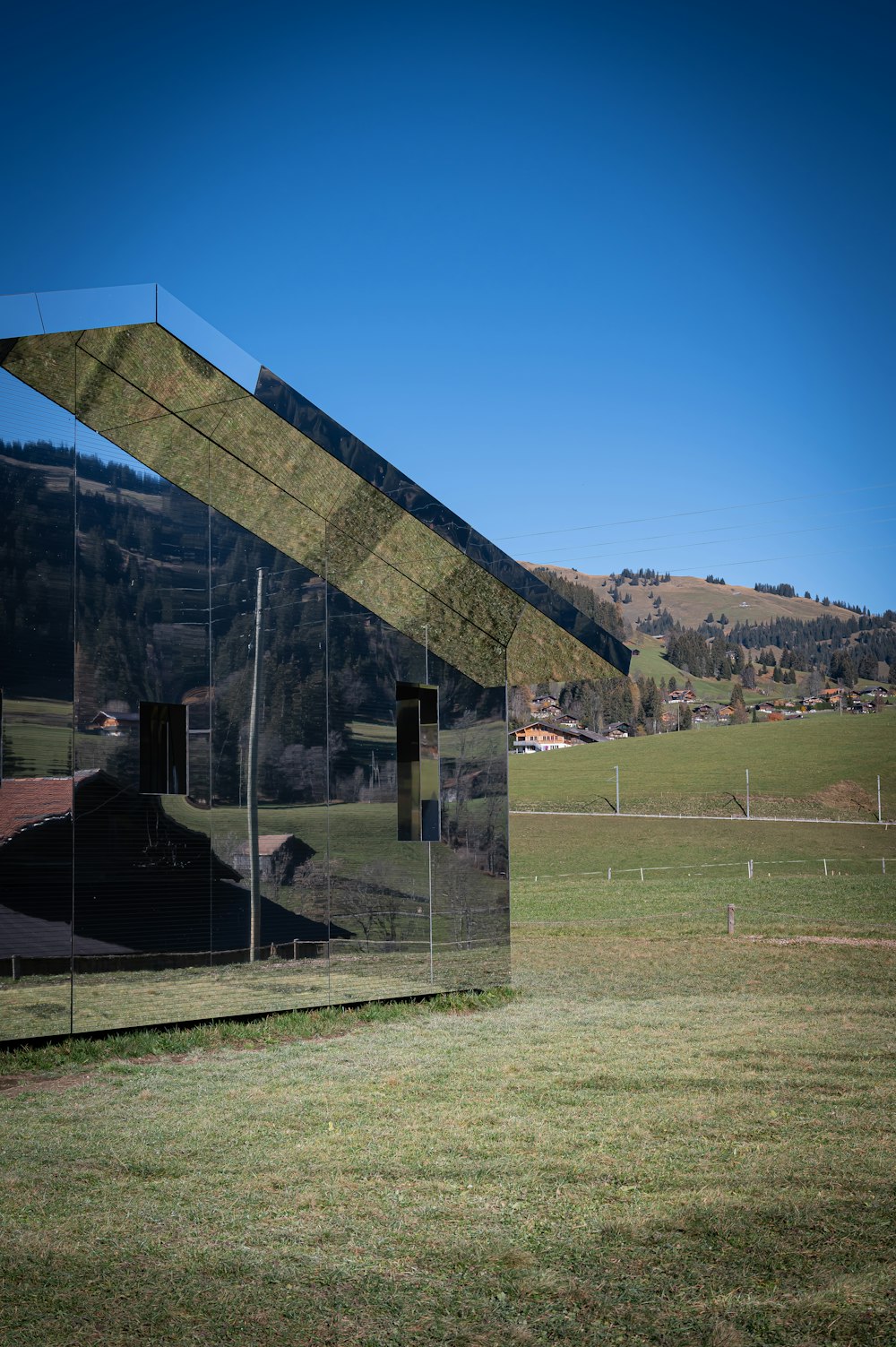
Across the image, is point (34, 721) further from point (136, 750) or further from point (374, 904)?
point (374, 904)

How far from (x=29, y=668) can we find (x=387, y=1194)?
5241 millimetres

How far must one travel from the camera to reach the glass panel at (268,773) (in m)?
11.1

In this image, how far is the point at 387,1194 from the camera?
622 centimetres

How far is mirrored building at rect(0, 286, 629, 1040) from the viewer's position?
9570mm

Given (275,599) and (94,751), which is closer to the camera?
(94,751)

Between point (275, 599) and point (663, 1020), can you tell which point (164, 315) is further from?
point (663, 1020)

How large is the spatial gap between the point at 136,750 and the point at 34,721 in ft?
3.37

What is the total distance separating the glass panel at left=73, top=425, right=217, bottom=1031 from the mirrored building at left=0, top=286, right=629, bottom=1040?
2 centimetres

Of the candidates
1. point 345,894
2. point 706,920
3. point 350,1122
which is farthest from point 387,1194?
point 706,920

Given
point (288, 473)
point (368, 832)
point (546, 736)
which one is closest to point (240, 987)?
point (368, 832)

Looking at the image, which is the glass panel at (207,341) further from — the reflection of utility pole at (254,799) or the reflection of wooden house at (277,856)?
the reflection of wooden house at (277,856)

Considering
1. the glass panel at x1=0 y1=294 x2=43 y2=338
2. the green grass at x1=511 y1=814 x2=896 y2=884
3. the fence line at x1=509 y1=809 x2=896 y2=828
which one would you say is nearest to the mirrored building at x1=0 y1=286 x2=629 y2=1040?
the glass panel at x1=0 y1=294 x2=43 y2=338

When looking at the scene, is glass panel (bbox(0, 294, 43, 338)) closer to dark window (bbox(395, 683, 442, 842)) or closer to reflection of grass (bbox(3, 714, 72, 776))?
reflection of grass (bbox(3, 714, 72, 776))

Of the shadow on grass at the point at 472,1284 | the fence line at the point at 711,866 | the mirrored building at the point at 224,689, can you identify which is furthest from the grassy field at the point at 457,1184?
the fence line at the point at 711,866
